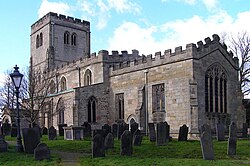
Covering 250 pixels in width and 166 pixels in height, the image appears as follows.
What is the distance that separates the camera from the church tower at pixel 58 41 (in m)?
52.2

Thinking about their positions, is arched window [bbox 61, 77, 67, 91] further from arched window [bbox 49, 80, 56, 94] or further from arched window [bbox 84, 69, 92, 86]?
arched window [bbox 84, 69, 92, 86]

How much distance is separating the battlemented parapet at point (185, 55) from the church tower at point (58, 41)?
65.9 ft

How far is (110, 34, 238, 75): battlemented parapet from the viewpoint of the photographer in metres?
28.7

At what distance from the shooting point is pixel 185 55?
28.9 meters

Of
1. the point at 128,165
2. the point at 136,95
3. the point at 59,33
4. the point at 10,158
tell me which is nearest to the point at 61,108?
the point at 136,95

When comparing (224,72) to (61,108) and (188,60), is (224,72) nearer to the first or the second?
(188,60)

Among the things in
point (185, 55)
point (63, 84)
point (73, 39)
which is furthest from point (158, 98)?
point (73, 39)

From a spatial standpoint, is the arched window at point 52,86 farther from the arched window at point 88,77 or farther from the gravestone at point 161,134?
the gravestone at point 161,134

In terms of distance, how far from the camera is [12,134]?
30.3 meters

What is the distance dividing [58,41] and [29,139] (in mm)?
37127

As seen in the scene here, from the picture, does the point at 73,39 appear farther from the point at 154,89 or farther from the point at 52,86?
the point at 154,89

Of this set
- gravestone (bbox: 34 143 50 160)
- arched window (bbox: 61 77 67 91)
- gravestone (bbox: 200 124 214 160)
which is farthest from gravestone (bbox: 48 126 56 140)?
arched window (bbox: 61 77 67 91)

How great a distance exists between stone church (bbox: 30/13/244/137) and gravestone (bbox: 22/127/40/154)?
1370cm

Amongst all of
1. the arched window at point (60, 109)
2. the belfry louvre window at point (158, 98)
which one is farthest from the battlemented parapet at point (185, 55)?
the arched window at point (60, 109)
